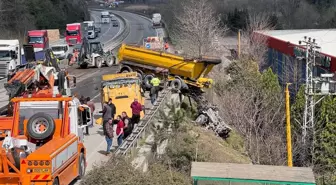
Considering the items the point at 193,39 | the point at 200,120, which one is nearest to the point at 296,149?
the point at 200,120

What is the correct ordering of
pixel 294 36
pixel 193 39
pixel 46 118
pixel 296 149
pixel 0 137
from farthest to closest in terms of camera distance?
pixel 294 36 → pixel 193 39 → pixel 296 149 → pixel 0 137 → pixel 46 118

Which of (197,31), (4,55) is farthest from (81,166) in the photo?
(197,31)

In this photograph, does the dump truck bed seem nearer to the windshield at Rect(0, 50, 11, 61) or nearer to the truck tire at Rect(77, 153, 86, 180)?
the windshield at Rect(0, 50, 11, 61)

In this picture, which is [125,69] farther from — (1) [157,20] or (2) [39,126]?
(1) [157,20]

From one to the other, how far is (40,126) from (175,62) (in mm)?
18384

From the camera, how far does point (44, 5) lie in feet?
292

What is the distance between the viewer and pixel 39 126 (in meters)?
15.0

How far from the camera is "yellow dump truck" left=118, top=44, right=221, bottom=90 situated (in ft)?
107

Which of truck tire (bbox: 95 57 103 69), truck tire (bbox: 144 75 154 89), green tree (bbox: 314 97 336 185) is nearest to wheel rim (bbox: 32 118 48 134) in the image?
green tree (bbox: 314 97 336 185)

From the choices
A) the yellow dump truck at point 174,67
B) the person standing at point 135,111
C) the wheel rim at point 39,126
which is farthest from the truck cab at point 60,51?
the wheel rim at point 39,126

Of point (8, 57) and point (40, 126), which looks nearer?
point (40, 126)

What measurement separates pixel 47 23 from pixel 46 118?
76484 millimetres

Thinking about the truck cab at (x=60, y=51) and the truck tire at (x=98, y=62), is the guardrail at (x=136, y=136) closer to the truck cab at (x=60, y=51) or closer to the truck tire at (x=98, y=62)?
the truck tire at (x=98, y=62)

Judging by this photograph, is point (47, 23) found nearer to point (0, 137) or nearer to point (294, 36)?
point (294, 36)
